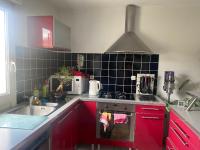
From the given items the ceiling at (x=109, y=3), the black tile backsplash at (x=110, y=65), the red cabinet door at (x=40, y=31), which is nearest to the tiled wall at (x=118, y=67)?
the black tile backsplash at (x=110, y=65)

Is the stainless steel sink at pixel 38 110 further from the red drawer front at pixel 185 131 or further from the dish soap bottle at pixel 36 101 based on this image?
the red drawer front at pixel 185 131

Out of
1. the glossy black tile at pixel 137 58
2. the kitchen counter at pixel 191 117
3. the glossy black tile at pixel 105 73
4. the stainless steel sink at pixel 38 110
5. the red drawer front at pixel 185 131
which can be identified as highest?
the glossy black tile at pixel 137 58

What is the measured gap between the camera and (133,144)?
2.40m

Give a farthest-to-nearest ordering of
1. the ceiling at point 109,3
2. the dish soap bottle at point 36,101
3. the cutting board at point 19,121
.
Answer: the ceiling at point 109,3
the dish soap bottle at point 36,101
the cutting board at point 19,121

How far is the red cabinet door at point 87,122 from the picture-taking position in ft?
8.01

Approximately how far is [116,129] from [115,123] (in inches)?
4.7

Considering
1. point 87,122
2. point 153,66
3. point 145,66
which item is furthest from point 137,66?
point 87,122

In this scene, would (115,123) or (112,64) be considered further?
(112,64)

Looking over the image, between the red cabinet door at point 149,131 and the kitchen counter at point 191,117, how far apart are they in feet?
1.47

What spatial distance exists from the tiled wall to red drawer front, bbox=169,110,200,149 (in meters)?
0.97

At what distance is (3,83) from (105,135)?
4.86 feet

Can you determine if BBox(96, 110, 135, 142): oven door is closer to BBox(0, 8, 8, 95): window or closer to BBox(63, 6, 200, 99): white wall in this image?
BBox(63, 6, 200, 99): white wall

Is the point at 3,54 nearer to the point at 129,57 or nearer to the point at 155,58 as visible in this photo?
the point at 129,57

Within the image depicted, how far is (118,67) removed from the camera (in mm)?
2881
